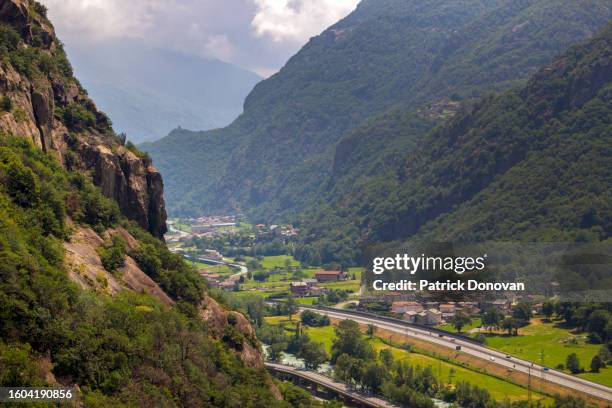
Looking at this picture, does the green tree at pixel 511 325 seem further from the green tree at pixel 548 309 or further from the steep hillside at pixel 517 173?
the steep hillside at pixel 517 173

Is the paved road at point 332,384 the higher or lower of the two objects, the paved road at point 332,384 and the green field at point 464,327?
the lower

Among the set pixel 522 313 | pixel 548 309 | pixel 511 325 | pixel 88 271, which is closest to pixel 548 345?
pixel 511 325

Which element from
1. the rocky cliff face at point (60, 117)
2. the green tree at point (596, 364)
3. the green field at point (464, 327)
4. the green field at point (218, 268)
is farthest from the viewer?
the green field at point (218, 268)

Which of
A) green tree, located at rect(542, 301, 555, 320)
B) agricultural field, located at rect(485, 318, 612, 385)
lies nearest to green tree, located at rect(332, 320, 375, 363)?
agricultural field, located at rect(485, 318, 612, 385)

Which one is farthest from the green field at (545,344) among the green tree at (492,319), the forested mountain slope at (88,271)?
the forested mountain slope at (88,271)

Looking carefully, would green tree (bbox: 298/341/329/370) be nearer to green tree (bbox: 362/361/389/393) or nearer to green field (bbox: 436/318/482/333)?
green tree (bbox: 362/361/389/393)

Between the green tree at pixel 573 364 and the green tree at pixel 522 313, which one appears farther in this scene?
the green tree at pixel 522 313
